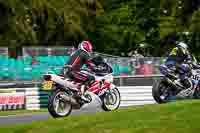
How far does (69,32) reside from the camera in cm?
4981

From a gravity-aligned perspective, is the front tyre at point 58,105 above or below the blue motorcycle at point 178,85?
below

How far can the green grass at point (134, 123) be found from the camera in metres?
8.07

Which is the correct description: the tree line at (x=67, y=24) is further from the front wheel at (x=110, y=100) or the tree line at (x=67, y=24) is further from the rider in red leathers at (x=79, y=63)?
the rider in red leathers at (x=79, y=63)

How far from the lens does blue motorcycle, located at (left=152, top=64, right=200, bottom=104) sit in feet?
51.8

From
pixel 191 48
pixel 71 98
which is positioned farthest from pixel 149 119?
A: pixel 71 98

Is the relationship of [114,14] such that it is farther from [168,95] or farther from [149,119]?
[149,119]

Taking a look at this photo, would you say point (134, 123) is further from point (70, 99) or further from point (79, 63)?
point (79, 63)

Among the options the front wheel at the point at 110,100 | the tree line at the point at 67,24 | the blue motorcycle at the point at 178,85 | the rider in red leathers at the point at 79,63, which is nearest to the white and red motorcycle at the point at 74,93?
the front wheel at the point at 110,100

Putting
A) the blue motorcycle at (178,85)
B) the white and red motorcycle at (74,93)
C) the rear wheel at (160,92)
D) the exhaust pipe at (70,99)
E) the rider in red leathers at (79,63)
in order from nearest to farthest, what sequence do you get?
the white and red motorcycle at (74,93), the exhaust pipe at (70,99), the rider in red leathers at (79,63), the rear wheel at (160,92), the blue motorcycle at (178,85)

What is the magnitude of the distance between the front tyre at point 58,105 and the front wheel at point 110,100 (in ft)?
4.05

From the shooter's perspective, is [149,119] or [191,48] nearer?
[191,48]

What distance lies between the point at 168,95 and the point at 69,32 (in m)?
34.3

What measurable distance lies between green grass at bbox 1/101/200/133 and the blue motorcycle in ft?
17.1

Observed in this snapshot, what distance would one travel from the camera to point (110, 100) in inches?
564
